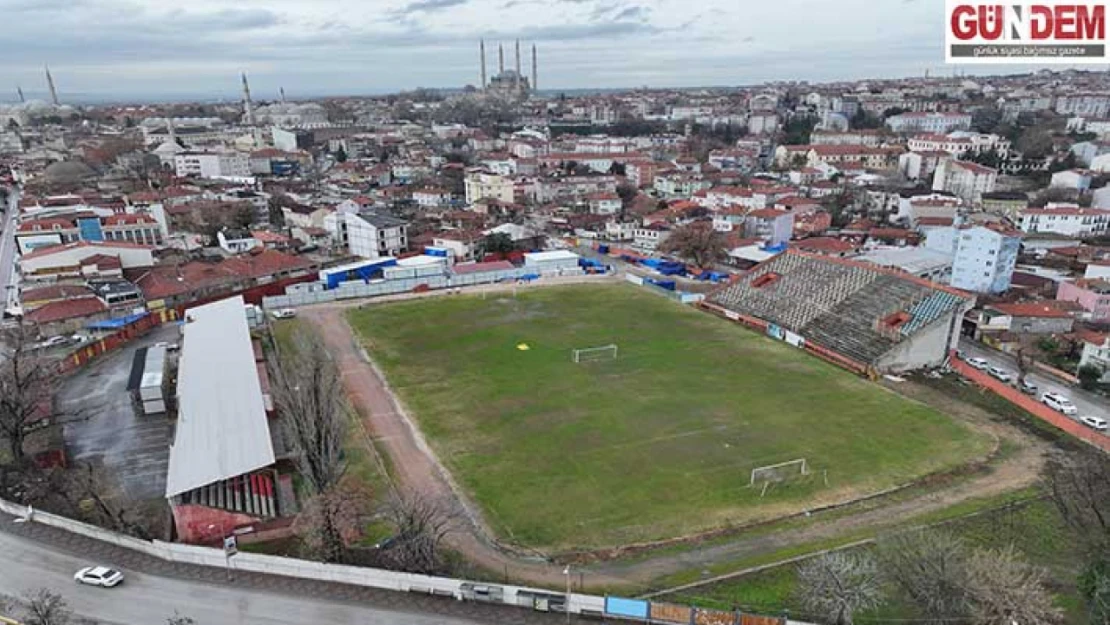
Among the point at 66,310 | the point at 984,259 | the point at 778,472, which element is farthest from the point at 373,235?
the point at 984,259

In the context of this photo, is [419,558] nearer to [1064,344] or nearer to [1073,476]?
[1073,476]

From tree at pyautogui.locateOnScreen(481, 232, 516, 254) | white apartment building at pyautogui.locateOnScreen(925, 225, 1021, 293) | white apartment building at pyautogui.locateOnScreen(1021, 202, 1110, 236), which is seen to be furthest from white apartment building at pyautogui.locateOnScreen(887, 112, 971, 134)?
tree at pyautogui.locateOnScreen(481, 232, 516, 254)

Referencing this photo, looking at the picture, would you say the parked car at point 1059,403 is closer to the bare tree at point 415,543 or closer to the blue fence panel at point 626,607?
the blue fence panel at point 626,607

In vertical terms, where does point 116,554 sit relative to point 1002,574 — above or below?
below

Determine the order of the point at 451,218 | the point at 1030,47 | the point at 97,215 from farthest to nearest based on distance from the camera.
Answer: the point at 451,218
the point at 97,215
the point at 1030,47

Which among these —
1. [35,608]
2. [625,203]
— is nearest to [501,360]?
[35,608]

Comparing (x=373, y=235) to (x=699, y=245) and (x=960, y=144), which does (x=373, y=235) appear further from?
(x=960, y=144)

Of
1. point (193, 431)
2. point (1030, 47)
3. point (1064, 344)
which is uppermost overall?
point (1030, 47)
